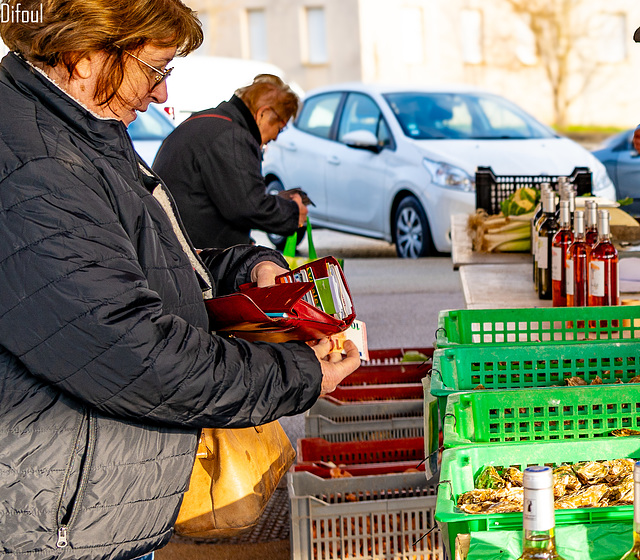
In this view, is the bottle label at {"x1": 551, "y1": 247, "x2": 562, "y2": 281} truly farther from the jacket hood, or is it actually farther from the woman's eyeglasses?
the jacket hood

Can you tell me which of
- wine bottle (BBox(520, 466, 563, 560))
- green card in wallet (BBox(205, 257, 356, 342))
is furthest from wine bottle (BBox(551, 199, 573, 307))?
wine bottle (BBox(520, 466, 563, 560))

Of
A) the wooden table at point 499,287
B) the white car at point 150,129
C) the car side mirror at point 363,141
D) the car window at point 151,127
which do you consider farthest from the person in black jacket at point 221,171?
the car window at point 151,127

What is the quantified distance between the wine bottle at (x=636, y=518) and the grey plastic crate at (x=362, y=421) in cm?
225

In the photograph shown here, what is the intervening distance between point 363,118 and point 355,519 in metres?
7.59

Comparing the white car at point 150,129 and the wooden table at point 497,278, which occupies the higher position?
the white car at point 150,129

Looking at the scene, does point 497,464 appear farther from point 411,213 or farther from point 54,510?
point 411,213

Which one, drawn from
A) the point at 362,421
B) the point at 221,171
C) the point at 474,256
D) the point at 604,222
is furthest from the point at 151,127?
the point at 604,222

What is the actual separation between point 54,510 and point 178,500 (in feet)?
0.86

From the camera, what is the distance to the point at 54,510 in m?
1.74

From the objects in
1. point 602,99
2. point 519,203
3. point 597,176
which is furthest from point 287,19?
point 519,203

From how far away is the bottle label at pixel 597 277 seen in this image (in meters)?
3.04

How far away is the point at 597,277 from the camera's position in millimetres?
3051

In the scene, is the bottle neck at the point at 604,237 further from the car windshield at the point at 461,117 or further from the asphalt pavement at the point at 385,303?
the car windshield at the point at 461,117

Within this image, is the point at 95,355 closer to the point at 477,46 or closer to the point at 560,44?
the point at 477,46
